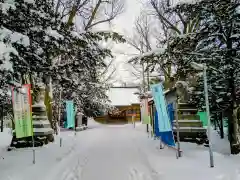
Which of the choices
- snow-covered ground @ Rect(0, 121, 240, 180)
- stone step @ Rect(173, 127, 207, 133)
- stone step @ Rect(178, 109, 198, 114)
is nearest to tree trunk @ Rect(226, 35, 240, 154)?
snow-covered ground @ Rect(0, 121, 240, 180)

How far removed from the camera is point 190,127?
14312 millimetres

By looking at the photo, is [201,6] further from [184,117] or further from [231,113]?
[184,117]

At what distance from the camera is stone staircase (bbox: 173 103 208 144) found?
14016 mm

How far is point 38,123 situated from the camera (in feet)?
48.4

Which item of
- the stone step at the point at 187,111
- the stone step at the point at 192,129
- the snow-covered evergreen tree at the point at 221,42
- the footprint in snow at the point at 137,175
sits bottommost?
the footprint in snow at the point at 137,175

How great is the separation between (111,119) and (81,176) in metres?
40.5

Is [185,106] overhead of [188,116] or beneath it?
overhead

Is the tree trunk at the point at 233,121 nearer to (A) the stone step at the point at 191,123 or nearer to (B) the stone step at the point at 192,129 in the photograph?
(B) the stone step at the point at 192,129

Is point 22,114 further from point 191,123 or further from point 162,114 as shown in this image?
point 191,123

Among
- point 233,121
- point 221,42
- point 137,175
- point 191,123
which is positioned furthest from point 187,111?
point 137,175

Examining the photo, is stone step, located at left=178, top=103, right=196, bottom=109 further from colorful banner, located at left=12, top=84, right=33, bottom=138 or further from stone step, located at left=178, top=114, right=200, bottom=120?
colorful banner, located at left=12, top=84, right=33, bottom=138

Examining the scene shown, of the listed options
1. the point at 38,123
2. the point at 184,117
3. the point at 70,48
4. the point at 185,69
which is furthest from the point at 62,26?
the point at 184,117

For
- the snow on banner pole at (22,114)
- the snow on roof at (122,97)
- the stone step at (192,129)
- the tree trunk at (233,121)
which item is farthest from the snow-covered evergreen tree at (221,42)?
the snow on roof at (122,97)

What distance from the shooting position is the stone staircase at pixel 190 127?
46.0 feet
